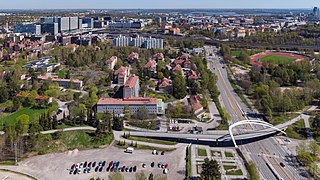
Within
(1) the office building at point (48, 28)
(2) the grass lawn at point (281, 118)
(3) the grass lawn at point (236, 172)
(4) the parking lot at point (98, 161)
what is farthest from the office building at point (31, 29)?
(3) the grass lawn at point (236, 172)

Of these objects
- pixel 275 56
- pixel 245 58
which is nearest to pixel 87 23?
pixel 275 56

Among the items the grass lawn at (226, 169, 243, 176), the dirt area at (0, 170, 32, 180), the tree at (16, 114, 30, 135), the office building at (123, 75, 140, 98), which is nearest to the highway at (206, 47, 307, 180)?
the grass lawn at (226, 169, 243, 176)

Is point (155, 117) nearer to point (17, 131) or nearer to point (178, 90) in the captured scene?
point (178, 90)

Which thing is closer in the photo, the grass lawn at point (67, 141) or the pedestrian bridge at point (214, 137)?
the grass lawn at point (67, 141)

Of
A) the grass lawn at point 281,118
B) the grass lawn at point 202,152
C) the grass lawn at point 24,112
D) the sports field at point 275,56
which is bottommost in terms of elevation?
the grass lawn at point 202,152

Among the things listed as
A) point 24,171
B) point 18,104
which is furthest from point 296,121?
point 18,104

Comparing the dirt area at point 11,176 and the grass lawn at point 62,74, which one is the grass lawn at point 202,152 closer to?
the dirt area at point 11,176

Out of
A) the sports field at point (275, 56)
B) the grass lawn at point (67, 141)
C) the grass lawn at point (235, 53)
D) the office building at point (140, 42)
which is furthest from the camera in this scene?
the office building at point (140, 42)

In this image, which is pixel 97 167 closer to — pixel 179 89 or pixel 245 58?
pixel 179 89
